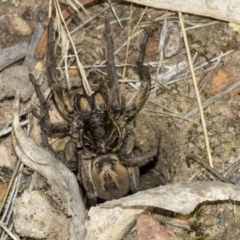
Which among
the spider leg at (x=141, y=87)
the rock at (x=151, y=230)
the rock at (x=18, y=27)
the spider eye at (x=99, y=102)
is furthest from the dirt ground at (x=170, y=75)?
the rock at (x=151, y=230)

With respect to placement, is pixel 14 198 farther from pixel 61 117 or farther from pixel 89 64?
pixel 89 64

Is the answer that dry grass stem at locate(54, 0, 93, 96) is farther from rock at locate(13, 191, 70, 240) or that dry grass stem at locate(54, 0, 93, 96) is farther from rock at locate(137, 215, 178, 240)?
rock at locate(137, 215, 178, 240)

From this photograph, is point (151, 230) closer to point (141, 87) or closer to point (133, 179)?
point (133, 179)

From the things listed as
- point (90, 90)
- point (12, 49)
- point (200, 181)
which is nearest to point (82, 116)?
point (90, 90)

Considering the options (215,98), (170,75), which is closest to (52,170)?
(170,75)

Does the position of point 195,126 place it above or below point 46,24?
below

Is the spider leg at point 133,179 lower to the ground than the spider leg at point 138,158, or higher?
lower

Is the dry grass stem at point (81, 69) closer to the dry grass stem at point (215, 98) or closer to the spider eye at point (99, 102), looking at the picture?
the spider eye at point (99, 102)
